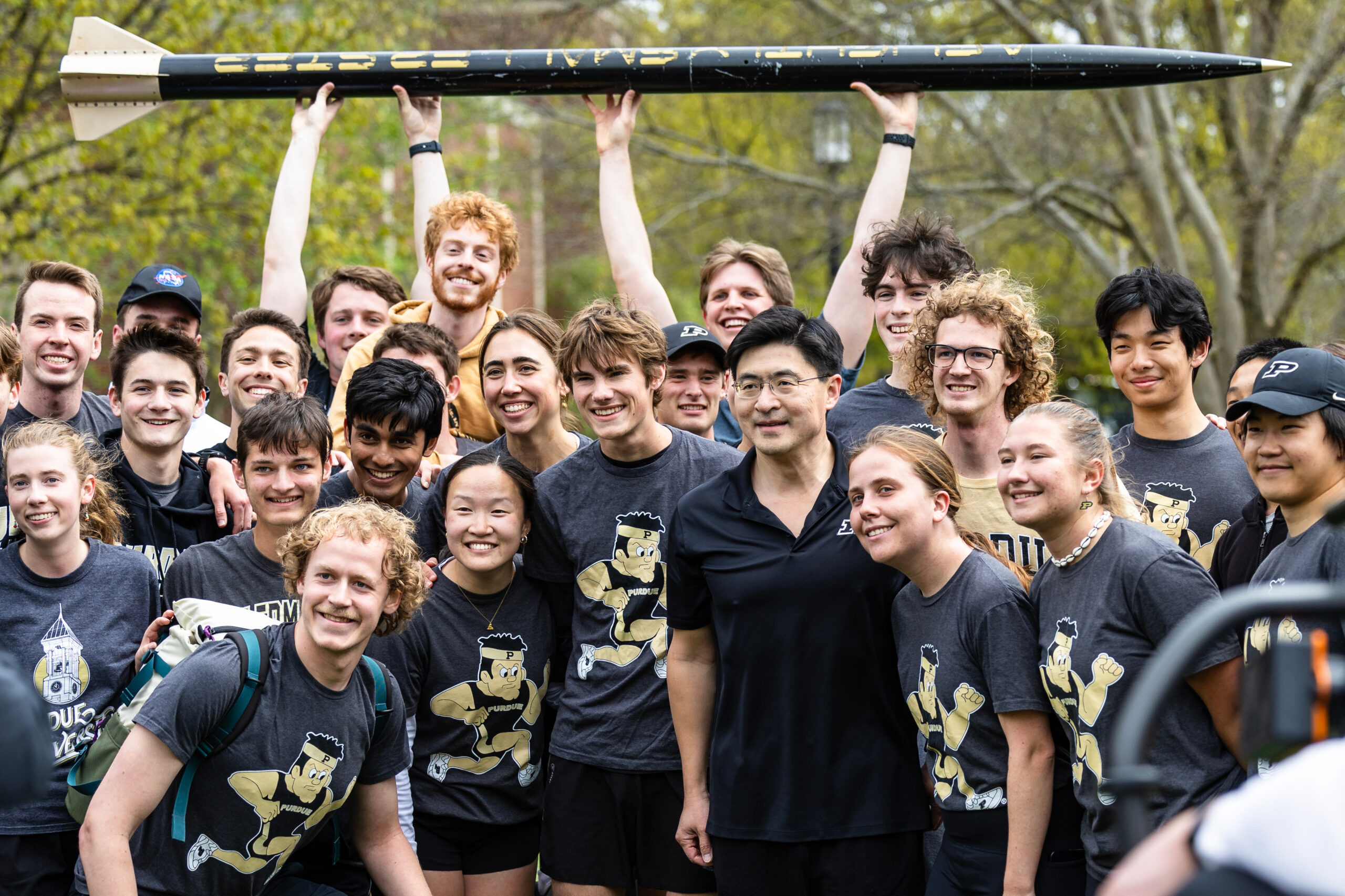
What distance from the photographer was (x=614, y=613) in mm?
4672

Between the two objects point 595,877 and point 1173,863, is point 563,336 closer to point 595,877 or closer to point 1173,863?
point 595,877

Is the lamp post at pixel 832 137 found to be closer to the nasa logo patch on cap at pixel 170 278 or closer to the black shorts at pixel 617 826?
the nasa logo patch on cap at pixel 170 278

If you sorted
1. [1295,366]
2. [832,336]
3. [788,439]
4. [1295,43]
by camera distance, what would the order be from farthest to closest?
[1295,43]
[832,336]
[788,439]
[1295,366]

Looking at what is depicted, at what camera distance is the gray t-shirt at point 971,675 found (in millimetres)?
3824

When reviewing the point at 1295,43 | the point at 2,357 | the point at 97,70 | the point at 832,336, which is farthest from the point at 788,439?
the point at 1295,43

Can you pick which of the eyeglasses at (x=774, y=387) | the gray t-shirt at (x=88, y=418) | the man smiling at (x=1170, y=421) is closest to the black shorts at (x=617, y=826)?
the eyeglasses at (x=774, y=387)

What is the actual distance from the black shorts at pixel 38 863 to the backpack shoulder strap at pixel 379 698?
3.68 feet

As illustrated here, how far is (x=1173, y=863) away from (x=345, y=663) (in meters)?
2.85

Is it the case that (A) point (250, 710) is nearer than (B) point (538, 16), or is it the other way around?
(A) point (250, 710)

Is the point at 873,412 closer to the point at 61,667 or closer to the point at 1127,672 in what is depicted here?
the point at 1127,672

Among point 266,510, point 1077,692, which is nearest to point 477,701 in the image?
point 266,510

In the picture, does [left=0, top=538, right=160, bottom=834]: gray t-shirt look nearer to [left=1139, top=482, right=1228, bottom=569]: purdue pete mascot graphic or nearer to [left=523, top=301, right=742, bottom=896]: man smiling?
[left=523, top=301, right=742, bottom=896]: man smiling

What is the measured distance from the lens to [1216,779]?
3557 mm

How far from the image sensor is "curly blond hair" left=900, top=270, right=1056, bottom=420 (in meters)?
4.70
